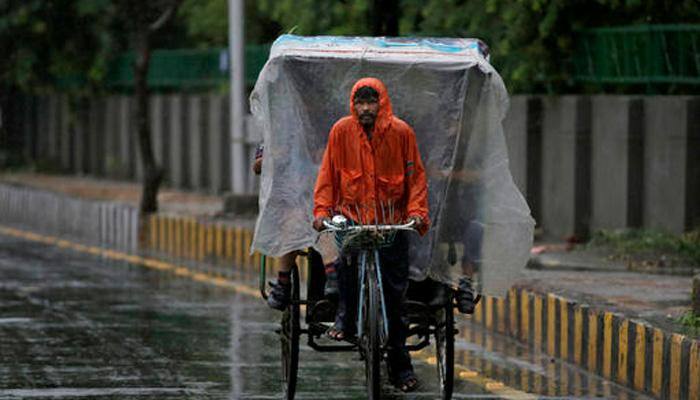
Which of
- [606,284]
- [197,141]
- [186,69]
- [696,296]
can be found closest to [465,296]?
[696,296]

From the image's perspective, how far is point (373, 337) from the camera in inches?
386

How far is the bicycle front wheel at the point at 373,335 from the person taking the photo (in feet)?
32.1

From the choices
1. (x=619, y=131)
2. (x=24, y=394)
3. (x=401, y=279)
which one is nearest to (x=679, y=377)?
(x=401, y=279)

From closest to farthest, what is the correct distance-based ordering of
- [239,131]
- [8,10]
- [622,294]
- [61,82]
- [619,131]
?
[622,294] < [619,131] < [239,131] < [8,10] < [61,82]

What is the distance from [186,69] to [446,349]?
1898 cm

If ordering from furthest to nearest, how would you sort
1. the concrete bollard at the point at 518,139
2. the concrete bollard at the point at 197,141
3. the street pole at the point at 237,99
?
the concrete bollard at the point at 197,141 < the street pole at the point at 237,99 < the concrete bollard at the point at 518,139

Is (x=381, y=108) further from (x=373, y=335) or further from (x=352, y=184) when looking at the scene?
(x=373, y=335)

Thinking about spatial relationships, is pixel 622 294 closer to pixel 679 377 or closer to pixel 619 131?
pixel 679 377

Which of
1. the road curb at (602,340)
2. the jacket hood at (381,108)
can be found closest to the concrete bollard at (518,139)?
the road curb at (602,340)

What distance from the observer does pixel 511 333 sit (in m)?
13.5

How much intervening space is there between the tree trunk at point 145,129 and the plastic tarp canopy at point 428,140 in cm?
1127

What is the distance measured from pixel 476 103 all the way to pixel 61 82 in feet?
73.2

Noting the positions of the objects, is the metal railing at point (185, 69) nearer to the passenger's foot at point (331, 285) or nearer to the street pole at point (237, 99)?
the street pole at point (237, 99)

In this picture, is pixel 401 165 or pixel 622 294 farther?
pixel 622 294
